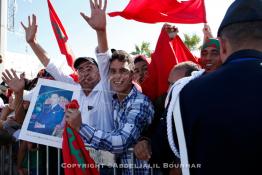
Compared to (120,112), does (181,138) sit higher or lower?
lower

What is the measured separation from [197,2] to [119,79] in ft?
7.88

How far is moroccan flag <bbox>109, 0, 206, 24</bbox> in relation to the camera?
4.66m

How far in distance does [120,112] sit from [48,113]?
23.6 inches

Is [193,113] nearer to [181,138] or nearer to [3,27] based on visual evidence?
[181,138]

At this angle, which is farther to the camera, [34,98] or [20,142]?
[20,142]

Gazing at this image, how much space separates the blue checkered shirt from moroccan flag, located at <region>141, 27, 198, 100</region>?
853 millimetres

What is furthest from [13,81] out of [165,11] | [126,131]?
[165,11]

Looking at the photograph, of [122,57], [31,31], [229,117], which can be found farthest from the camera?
[31,31]

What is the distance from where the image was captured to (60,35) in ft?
16.9

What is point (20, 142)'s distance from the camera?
403 centimetres

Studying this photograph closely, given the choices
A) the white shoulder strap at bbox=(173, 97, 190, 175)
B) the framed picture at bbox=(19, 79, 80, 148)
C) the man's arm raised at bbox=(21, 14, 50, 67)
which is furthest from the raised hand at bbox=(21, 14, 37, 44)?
the white shoulder strap at bbox=(173, 97, 190, 175)

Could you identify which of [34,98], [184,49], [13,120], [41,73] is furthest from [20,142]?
[184,49]

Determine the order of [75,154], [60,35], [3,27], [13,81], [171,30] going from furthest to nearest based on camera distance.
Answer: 1. [3,27]
2. [60,35]
3. [171,30]
4. [13,81]
5. [75,154]

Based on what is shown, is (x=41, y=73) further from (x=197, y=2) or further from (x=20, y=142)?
(x=197, y=2)
